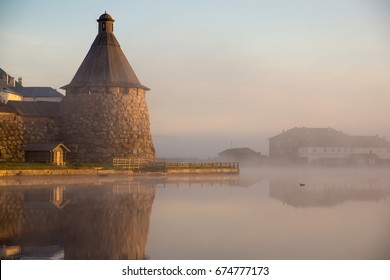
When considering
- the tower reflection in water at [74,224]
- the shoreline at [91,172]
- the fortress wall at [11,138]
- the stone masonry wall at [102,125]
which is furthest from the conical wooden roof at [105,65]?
the tower reflection in water at [74,224]

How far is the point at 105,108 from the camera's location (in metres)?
52.0

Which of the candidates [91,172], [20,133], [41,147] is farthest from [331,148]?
[91,172]

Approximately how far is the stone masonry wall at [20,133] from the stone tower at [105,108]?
1.42 meters

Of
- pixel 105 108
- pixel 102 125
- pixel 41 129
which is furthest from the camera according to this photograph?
pixel 105 108

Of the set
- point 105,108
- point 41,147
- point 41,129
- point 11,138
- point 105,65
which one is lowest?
point 41,147

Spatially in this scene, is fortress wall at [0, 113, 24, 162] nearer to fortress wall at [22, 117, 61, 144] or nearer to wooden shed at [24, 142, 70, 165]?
fortress wall at [22, 117, 61, 144]

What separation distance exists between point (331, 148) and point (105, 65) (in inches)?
2033

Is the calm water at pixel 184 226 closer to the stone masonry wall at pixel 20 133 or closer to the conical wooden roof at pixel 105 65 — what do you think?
the stone masonry wall at pixel 20 133

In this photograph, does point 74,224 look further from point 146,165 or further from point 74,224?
point 146,165

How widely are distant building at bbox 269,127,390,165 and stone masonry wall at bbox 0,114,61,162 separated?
5212 centimetres

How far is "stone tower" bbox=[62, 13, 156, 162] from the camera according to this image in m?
51.0

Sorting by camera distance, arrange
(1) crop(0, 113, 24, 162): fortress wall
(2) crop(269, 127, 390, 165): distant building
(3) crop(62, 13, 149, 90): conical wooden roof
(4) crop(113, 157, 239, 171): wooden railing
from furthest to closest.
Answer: (2) crop(269, 127, 390, 165): distant building → (3) crop(62, 13, 149, 90): conical wooden roof → (1) crop(0, 113, 24, 162): fortress wall → (4) crop(113, 157, 239, 171): wooden railing

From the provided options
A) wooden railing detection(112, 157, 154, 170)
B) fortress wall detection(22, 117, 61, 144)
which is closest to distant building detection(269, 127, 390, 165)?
wooden railing detection(112, 157, 154, 170)
